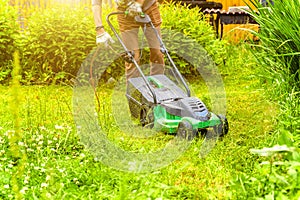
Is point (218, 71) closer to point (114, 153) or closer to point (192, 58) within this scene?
point (192, 58)

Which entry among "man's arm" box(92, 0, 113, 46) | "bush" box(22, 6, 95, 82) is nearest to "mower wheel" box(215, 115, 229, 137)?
"man's arm" box(92, 0, 113, 46)

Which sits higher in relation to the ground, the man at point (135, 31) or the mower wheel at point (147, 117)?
the man at point (135, 31)

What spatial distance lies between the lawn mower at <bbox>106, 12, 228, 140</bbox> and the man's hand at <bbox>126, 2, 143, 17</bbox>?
0.05 meters

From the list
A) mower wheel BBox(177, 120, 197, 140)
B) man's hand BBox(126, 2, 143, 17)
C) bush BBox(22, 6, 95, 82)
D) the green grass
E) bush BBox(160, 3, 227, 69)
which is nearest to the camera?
the green grass

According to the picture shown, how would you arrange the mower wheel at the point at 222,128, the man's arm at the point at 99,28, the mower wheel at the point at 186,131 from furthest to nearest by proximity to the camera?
1. the man's arm at the point at 99,28
2. the mower wheel at the point at 222,128
3. the mower wheel at the point at 186,131

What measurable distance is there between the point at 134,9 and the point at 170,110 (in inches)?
38.1

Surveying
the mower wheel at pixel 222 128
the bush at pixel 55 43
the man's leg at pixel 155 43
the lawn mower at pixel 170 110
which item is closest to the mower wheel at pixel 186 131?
the lawn mower at pixel 170 110

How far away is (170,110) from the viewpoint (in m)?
3.67

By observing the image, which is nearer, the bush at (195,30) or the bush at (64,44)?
the bush at (64,44)

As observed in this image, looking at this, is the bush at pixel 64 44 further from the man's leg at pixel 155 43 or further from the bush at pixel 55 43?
the man's leg at pixel 155 43

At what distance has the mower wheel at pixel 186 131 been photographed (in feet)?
11.4

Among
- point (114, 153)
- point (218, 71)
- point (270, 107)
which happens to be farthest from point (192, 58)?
point (114, 153)

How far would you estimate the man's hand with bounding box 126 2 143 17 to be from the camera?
4.11m

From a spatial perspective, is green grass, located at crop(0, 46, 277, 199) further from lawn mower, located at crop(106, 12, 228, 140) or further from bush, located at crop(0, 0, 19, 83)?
bush, located at crop(0, 0, 19, 83)
